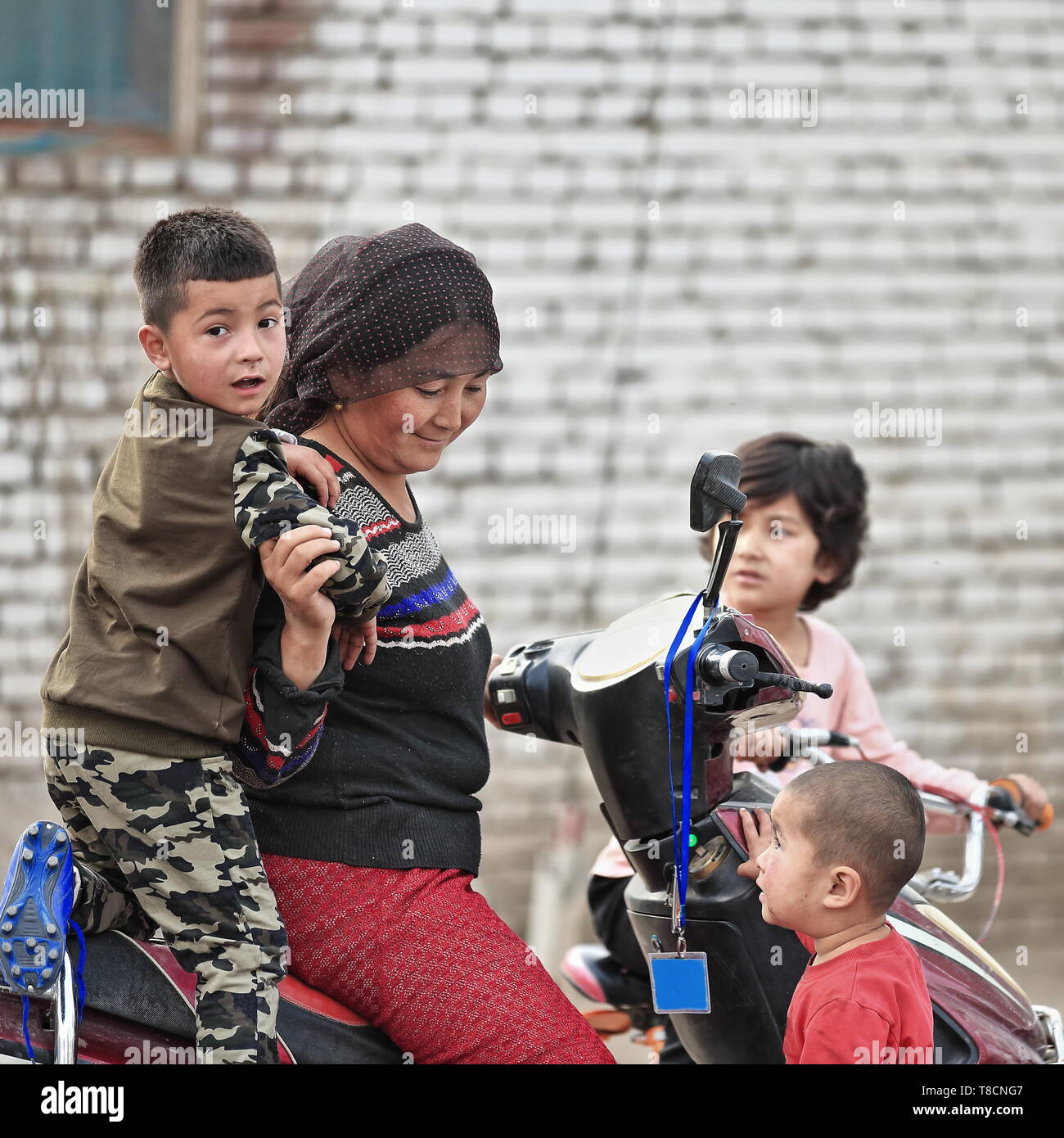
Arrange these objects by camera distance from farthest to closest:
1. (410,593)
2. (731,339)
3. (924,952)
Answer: (731,339) → (924,952) → (410,593)

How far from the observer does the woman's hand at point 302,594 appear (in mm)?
1898

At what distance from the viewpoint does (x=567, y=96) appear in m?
6.48

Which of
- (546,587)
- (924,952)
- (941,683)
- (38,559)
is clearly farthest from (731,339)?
(924,952)

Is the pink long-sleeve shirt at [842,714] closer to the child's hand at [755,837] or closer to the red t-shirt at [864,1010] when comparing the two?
the child's hand at [755,837]

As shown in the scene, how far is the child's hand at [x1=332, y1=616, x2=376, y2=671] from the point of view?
6.73ft

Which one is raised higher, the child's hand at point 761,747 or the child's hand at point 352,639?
the child's hand at point 352,639

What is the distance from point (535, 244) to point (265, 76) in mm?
1410

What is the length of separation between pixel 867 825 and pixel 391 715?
749 mm

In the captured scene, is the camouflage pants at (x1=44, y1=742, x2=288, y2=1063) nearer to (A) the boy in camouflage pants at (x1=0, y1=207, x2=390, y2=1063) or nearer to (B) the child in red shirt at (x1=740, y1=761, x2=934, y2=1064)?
(A) the boy in camouflage pants at (x1=0, y1=207, x2=390, y2=1063)

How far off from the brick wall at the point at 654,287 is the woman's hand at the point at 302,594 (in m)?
4.62

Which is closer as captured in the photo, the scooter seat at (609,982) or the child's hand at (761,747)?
the child's hand at (761,747)

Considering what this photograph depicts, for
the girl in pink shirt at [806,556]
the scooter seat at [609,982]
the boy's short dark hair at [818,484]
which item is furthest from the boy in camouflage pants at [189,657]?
the boy's short dark hair at [818,484]

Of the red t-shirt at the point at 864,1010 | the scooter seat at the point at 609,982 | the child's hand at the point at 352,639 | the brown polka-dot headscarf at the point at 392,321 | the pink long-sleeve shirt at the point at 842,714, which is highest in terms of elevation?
the brown polka-dot headscarf at the point at 392,321
